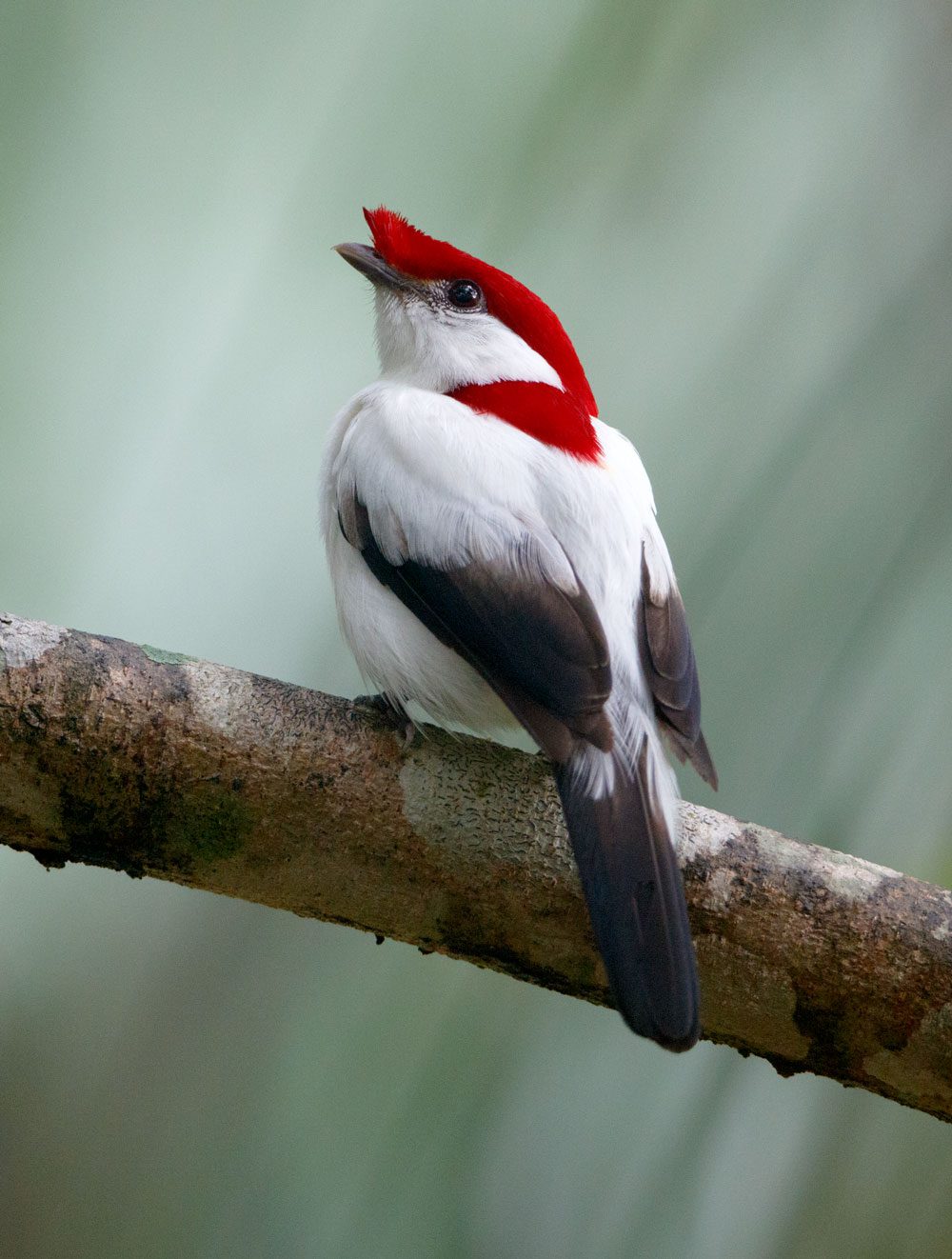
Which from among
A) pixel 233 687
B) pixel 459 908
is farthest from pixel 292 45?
pixel 459 908

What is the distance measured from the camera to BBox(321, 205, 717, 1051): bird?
1437 mm

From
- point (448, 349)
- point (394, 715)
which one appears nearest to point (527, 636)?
point (394, 715)

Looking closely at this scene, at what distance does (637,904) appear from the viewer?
1.39 m

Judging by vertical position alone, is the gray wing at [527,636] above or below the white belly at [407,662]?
above

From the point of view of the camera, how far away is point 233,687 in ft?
5.03

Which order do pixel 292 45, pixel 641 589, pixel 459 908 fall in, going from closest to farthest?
1. pixel 459 908
2. pixel 641 589
3. pixel 292 45

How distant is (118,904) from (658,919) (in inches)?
61.6

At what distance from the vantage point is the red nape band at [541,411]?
76.2 inches

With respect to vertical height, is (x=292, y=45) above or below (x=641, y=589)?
above

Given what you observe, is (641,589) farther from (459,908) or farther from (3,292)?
(3,292)

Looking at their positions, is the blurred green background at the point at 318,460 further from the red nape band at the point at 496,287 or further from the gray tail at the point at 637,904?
the gray tail at the point at 637,904

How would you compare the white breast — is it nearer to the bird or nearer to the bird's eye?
the bird

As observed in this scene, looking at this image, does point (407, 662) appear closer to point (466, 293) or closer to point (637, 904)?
point (637, 904)

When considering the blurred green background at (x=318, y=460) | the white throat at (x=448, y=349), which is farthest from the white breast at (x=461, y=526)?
the blurred green background at (x=318, y=460)
